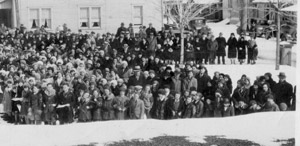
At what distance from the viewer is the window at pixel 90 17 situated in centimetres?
1241

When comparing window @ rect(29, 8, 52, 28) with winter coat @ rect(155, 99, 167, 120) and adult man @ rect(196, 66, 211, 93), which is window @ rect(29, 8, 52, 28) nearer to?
adult man @ rect(196, 66, 211, 93)

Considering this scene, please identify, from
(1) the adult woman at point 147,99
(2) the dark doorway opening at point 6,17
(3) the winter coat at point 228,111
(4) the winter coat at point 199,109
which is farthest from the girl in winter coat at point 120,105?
(2) the dark doorway opening at point 6,17

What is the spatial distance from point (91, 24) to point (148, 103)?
5950mm

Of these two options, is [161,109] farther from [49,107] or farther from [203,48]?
[203,48]

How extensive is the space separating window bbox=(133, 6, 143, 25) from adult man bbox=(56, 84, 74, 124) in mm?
5463

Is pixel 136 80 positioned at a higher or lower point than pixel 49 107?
higher

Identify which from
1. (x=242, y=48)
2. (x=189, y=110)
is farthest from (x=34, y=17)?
(x=189, y=110)

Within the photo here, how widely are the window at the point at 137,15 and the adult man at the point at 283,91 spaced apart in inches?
234

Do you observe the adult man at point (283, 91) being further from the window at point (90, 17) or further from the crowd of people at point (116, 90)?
the window at point (90, 17)

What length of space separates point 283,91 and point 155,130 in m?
1.92

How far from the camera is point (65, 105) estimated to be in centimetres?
699

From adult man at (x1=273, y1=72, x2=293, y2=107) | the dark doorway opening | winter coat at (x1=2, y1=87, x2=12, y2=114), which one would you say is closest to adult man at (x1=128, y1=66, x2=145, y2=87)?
winter coat at (x1=2, y1=87, x2=12, y2=114)

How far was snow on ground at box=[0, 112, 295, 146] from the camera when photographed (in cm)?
601

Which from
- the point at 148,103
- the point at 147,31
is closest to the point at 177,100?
the point at 148,103
